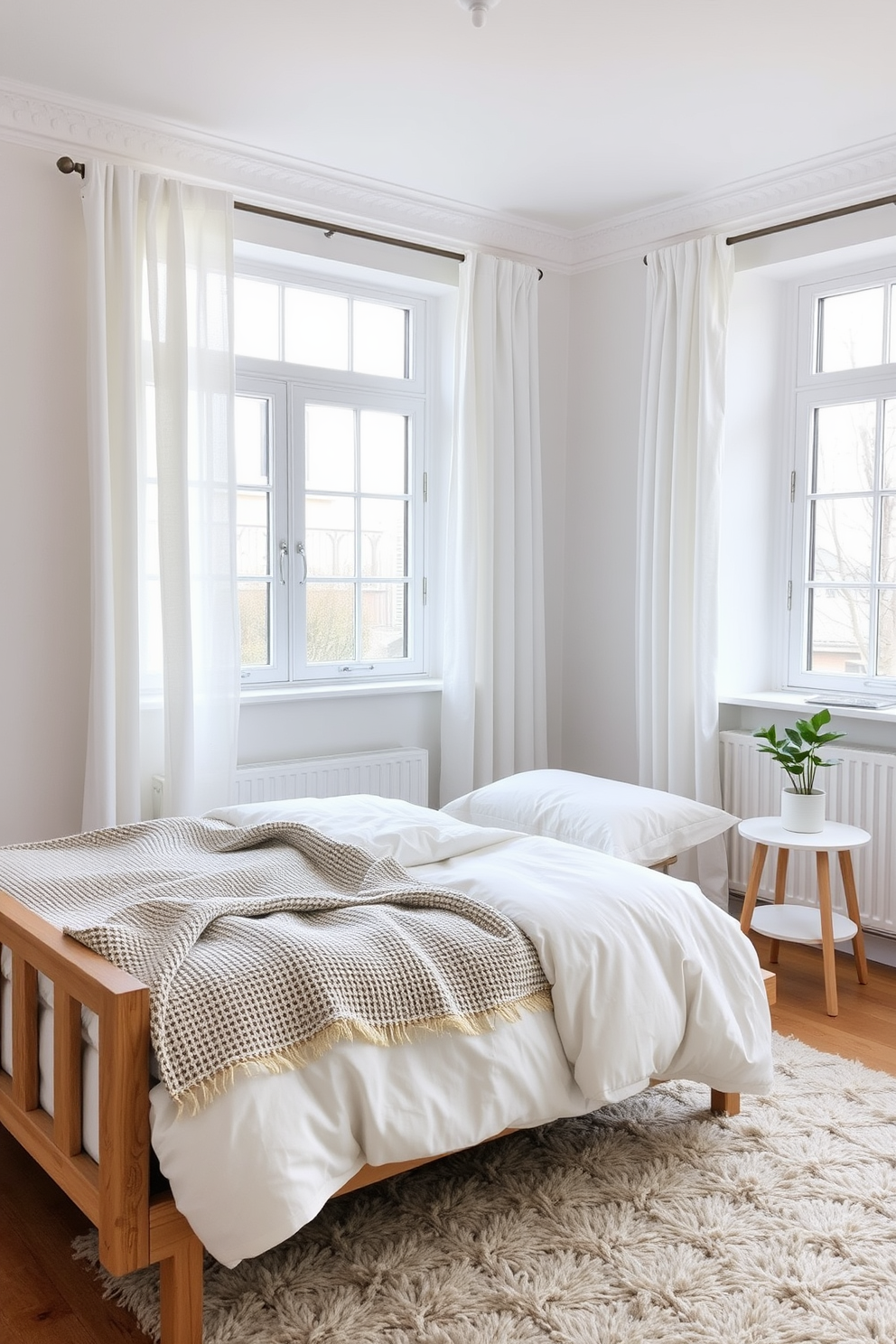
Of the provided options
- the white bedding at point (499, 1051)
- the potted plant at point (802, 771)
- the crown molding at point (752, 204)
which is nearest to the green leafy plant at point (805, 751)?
the potted plant at point (802, 771)

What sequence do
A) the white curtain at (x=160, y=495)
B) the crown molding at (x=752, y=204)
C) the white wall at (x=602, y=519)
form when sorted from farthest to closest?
the white wall at (x=602, y=519)
the crown molding at (x=752, y=204)
the white curtain at (x=160, y=495)

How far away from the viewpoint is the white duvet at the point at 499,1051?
5.39 ft

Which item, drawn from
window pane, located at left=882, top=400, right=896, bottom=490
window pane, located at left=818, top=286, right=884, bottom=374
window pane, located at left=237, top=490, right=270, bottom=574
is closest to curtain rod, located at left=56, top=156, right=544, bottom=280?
window pane, located at left=237, top=490, right=270, bottom=574

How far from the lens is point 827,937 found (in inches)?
129

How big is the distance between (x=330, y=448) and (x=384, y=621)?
0.70 m

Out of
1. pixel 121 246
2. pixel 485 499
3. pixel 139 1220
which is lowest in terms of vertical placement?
pixel 139 1220

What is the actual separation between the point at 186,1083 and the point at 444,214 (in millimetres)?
3453

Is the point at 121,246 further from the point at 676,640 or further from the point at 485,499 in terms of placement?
the point at 676,640

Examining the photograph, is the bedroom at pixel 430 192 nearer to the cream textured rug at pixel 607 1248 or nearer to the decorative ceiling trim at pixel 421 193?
the decorative ceiling trim at pixel 421 193

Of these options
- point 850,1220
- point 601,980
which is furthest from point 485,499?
point 850,1220

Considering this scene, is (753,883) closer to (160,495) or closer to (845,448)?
(845,448)

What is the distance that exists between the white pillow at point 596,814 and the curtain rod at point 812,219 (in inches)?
77.2

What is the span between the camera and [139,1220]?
167 centimetres

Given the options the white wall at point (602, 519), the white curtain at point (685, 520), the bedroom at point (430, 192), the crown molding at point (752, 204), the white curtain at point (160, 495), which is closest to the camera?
the bedroom at point (430, 192)
